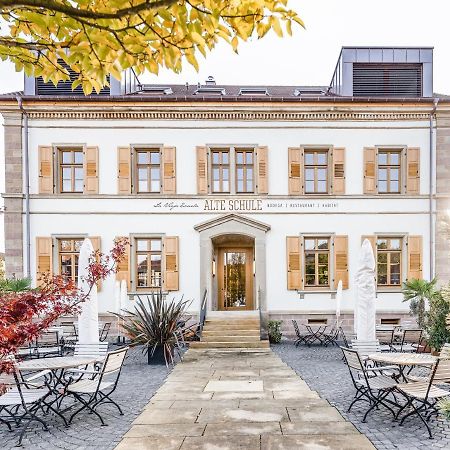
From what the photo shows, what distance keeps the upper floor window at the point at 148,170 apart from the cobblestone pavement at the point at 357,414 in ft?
23.5

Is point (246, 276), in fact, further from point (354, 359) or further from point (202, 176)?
point (354, 359)

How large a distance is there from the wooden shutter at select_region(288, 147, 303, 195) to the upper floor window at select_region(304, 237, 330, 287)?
171cm

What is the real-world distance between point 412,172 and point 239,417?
37.8 feet

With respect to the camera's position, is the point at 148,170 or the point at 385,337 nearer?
the point at 385,337

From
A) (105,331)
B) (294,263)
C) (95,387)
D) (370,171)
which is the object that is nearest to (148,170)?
(105,331)

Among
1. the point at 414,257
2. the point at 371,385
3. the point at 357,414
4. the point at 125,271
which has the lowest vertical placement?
the point at 357,414

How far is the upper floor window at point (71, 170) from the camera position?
1427 centimetres

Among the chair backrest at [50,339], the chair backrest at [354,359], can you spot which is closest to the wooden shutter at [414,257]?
the chair backrest at [354,359]

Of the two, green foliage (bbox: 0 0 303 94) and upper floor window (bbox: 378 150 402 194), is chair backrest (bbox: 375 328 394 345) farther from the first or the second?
green foliage (bbox: 0 0 303 94)

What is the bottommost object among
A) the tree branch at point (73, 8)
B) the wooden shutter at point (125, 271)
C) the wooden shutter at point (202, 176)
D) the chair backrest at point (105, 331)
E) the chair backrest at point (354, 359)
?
the chair backrest at point (105, 331)

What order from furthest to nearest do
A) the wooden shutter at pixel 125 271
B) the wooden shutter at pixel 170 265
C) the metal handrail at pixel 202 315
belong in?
the wooden shutter at pixel 170 265 < the wooden shutter at pixel 125 271 < the metal handrail at pixel 202 315

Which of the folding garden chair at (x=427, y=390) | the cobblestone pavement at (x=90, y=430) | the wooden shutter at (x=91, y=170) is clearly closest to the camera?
the cobblestone pavement at (x=90, y=430)

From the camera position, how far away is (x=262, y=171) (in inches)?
560

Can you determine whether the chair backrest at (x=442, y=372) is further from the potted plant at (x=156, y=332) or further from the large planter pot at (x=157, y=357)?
the large planter pot at (x=157, y=357)
